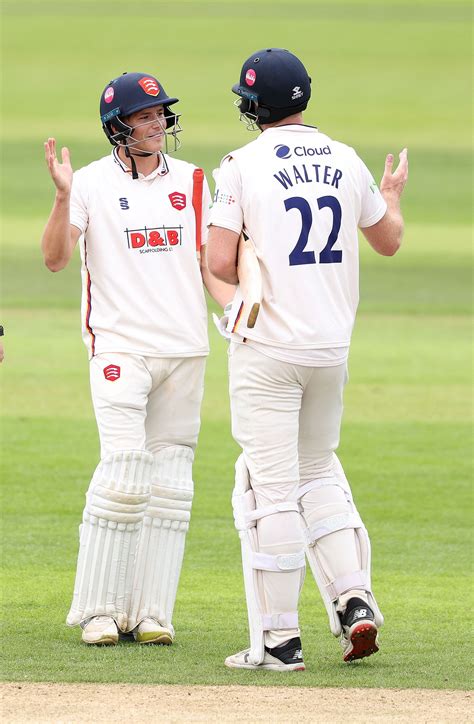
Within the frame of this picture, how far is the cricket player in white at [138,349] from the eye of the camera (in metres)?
5.66

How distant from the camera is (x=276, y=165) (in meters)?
5.19

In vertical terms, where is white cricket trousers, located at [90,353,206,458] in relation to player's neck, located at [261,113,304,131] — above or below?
below

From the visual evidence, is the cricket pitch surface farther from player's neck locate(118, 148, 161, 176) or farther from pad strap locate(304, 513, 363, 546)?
player's neck locate(118, 148, 161, 176)

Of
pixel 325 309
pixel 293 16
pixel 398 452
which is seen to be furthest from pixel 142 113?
pixel 293 16

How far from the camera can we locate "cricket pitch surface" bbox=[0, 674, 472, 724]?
14.8 feet

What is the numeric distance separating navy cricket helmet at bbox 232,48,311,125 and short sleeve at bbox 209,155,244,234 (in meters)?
0.26

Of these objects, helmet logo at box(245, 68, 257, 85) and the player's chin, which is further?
the player's chin

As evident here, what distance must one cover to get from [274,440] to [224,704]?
37.9 inches

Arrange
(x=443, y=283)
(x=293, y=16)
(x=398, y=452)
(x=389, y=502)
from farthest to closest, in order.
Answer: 1. (x=293, y=16)
2. (x=443, y=283)
3. (x=398, y=452)
4. (x=389, y=502)

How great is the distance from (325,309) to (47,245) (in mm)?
1085

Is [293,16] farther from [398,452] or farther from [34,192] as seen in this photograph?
[398,452]

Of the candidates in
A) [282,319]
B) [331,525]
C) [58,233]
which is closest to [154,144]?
[58,233]

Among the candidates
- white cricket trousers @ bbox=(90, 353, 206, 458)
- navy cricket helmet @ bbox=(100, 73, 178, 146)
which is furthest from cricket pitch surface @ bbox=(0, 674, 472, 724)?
navy cricket helmet @ bbox=(100, 73, 178, 146)

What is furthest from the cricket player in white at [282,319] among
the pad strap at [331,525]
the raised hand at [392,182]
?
the raised hand at [392,182]
